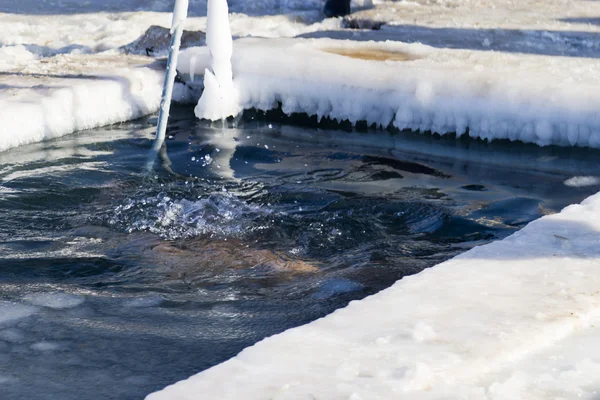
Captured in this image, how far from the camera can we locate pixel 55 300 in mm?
3906

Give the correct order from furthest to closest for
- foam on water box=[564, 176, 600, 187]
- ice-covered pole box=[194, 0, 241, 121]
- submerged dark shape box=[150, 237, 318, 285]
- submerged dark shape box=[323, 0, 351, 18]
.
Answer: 1. submerged dark shape box=[323, 0, 351, 18]
2. ice-covered pole box=[194, 0, 241, 121]
3. foam on water box=[564, 176, 600, 187]
4. submerged dark shape box=[150, 237, 318, 285]

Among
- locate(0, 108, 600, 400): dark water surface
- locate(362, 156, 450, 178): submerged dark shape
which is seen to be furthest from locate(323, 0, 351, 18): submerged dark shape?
locate(362, 156, 450, 178): submerged dark shape

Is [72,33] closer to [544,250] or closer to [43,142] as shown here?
[43,142]

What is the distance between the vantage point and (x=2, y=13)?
12.5 metres

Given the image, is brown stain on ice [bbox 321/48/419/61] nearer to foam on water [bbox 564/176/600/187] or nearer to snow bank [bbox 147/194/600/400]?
foam on water [bbox 564/176/600/187]

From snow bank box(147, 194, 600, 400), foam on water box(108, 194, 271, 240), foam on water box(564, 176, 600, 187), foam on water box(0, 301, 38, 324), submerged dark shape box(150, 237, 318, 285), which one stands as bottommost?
foam on water box(0, 301, 38, 324)

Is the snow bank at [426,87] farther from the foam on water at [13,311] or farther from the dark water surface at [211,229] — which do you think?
the foam on water at [13,311]

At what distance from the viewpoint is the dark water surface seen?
11.3 feet

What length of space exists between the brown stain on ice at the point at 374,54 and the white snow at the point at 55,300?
4.16m

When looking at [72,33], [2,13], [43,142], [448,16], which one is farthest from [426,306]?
[2,13]

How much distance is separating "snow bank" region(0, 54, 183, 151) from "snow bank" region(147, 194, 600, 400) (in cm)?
397

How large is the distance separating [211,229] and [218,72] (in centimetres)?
252

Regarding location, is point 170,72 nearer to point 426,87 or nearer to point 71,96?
point 71,96

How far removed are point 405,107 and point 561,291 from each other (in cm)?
349
